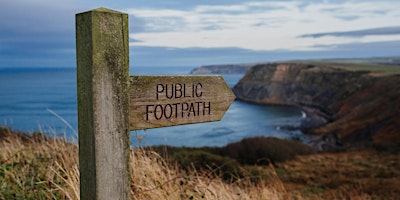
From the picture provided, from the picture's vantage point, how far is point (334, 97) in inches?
2153

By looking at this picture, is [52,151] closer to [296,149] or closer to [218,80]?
[218,80]

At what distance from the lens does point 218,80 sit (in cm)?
250

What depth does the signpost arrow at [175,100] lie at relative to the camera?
2.01 m

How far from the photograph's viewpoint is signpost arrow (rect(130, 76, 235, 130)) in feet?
6.60

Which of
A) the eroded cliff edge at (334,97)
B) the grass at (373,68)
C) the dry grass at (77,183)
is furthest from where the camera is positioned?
Answer: the grass at (373,68)

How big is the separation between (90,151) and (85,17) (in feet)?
2.14

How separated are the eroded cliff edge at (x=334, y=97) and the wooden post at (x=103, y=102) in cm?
2687

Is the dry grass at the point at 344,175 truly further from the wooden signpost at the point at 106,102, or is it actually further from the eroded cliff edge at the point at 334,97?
the eroded cliff edge at the point at 334,97

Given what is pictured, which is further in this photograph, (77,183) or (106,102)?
(77,183)

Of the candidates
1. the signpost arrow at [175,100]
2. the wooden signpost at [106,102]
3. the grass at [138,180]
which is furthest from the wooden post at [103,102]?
the grass at [138,180]

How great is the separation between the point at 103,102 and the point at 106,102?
2 cm

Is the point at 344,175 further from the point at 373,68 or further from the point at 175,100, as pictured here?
the point at 373,68

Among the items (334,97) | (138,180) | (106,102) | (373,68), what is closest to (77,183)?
(138,180)

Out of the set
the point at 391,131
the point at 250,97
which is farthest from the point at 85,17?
the point at 250,97
